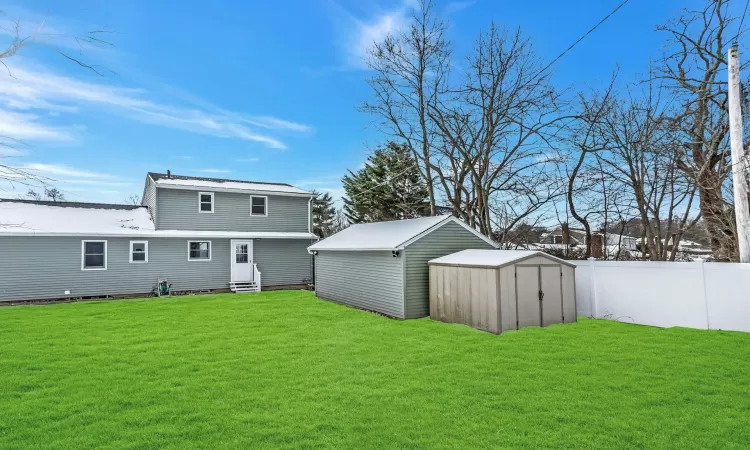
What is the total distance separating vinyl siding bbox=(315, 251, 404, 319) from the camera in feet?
37.3

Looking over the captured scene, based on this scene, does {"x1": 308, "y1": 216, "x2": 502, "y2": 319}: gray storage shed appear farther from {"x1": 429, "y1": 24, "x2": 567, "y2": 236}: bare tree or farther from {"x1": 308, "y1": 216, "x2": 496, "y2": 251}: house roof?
{"x1": 429, "y1": 24, "x2": 567, "y2": 236}: bare tree

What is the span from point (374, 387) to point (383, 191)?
2417 centimetres

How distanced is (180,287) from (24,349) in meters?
9.94

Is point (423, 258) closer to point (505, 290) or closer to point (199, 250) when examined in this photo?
point (505, 290)

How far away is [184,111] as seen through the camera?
15.4 m

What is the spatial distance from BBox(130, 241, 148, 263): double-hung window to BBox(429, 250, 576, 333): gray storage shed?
13.3 m

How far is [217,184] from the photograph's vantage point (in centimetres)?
1950

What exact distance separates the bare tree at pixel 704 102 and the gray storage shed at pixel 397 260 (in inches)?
240

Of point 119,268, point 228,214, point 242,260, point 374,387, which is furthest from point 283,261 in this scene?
point 374,387

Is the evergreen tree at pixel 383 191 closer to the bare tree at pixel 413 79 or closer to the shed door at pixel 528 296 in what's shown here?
the bare tree at pixel 413 79

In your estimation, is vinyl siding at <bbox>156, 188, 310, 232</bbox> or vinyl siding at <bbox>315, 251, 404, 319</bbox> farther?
vinyl siding at <bbox>156, 188, 310, 232</bbox>

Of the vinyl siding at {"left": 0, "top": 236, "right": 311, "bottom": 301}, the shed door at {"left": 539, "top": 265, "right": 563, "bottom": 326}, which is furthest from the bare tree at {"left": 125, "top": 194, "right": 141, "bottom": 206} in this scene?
the shed door at {"left": 539, "top": 265, "right": 563, "bottom": 326}

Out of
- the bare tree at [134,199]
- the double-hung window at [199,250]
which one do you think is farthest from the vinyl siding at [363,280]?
the bare tree at [134,199]

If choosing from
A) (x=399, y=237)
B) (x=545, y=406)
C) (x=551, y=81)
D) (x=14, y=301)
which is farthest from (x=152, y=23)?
(x=551, y=81)
